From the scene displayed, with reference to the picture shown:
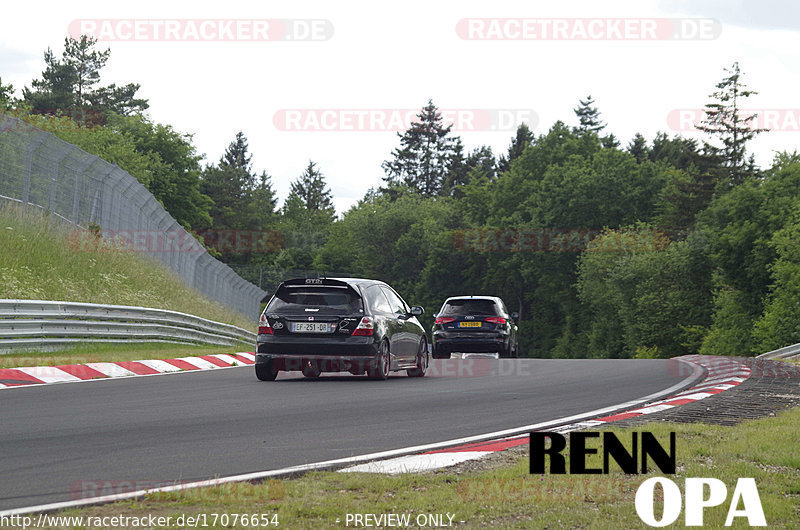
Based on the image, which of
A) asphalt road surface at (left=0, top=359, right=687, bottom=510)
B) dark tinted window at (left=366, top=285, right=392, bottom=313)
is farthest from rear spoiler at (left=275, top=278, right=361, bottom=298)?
asphalt road surface at (left=0, top=359, right=687, bottom=510)

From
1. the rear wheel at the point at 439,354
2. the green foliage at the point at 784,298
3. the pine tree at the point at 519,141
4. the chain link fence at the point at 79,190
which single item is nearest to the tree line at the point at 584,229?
the green foliage at the point at 784,298

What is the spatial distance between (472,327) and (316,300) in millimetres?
10124

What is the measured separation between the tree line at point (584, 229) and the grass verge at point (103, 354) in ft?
87.4

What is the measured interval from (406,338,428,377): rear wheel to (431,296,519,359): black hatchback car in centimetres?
736

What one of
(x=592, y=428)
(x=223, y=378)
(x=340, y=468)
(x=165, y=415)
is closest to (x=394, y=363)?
(x=223, y=378)

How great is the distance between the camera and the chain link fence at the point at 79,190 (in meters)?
23.9

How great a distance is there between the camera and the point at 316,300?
53.6 ft

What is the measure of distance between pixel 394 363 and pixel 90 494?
1081 cm

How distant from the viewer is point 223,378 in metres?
16.7

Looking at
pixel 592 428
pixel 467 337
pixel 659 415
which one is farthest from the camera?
pixel 467 337

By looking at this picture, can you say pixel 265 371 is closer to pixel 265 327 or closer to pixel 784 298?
pixel 265 327

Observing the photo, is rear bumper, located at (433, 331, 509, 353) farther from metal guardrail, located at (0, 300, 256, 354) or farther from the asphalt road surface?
the asphalt road surface

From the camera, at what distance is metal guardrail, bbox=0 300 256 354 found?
17594 mm

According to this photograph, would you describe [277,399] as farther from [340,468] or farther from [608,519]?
[608,519]
